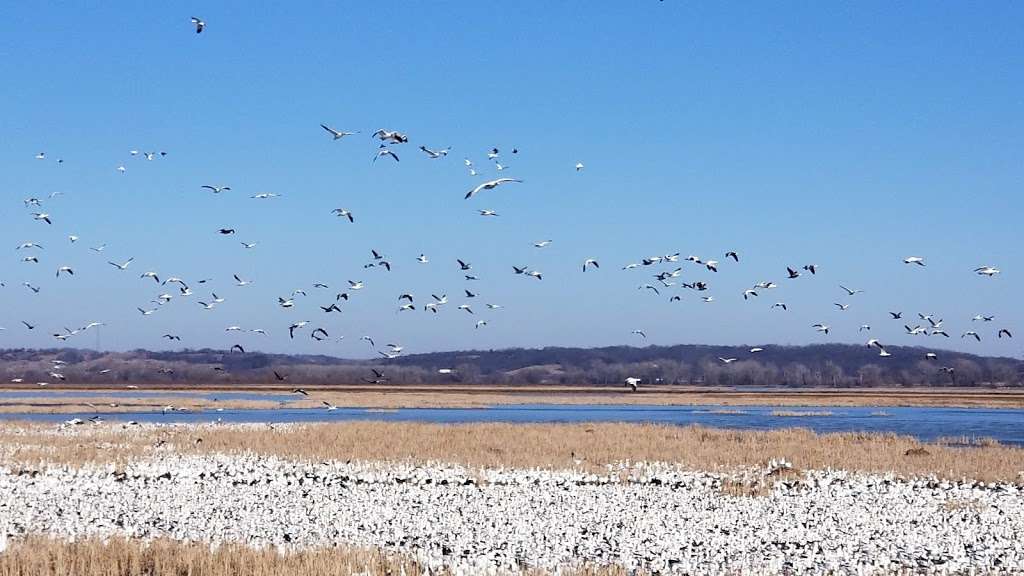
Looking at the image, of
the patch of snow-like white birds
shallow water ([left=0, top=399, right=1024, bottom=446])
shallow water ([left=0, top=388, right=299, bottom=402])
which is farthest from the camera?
shallow water ([left=0, top=388, right=299, bottom=402])

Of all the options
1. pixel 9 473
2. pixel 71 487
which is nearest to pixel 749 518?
pixel 71 487

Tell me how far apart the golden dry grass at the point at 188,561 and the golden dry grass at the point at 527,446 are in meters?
15.3

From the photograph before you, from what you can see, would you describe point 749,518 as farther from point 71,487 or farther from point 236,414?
point 236,414

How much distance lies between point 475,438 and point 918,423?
33.7 metres

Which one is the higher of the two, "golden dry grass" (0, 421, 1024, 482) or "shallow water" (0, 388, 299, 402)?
"shallow water" (0, 388, 299, 402)

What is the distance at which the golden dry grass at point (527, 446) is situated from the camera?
3288cm

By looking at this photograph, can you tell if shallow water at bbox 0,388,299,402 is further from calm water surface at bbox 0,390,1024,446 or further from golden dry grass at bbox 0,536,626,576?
golden dry grass at bbox 0,536,626,576

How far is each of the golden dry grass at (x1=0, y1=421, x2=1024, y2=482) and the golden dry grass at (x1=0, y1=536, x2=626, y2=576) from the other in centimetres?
1527

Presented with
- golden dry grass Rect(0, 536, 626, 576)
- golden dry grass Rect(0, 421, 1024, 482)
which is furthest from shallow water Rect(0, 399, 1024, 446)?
golden dry grass Rect(0, 536, 626, 576)

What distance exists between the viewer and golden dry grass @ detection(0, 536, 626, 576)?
15648mm

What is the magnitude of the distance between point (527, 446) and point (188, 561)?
22.9 metres

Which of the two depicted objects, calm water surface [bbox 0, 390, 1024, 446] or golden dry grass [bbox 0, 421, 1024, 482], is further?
calm water surface [bbox 0, 390, 1024, 446]

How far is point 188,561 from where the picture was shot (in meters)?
16.3

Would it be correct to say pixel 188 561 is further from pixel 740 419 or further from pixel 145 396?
pixel 145 396
